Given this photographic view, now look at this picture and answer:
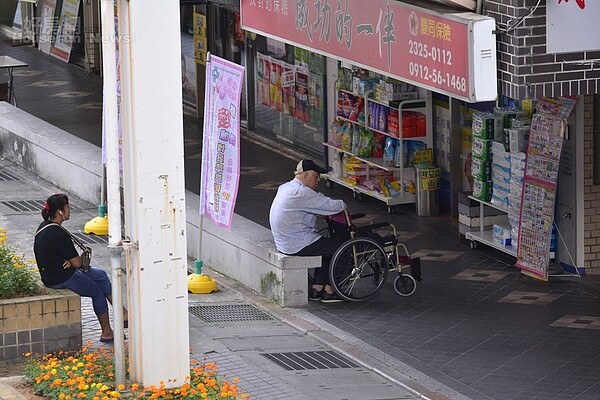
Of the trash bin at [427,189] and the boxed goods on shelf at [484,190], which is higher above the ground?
the boxed goods on shelf at [484,190]

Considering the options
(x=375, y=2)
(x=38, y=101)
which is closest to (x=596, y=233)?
(x=375, y=2)

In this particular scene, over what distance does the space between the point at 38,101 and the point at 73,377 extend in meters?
15.6

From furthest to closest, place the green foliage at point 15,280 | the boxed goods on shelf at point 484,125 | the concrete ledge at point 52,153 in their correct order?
1. the concrete ledge at point 52,153
2. the boxed goods on shelf at point 484,125
3. the green foliage at point 15,280

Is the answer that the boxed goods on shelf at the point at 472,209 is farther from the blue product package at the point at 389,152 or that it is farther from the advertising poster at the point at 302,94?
→ the advertising poster at the point at 302,94

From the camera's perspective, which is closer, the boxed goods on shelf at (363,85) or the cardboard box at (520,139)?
A: the cardboard box at (520,139)

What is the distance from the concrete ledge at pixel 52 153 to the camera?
15.9m

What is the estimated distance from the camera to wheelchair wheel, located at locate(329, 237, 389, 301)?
→ 12344 mm

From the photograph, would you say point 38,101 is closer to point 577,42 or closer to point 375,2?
point 375,2

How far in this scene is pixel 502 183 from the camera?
14.2 meters

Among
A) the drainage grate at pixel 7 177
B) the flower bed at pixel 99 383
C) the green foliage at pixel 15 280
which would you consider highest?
the green foliage at pixel 15 280

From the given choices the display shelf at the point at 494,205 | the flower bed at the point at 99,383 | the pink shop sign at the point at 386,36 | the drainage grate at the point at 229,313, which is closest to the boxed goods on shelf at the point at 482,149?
the display shelf at the point at 494,205

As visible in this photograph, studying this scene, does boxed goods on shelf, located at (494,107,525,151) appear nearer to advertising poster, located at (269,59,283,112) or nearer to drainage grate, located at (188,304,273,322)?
drainage grate, located at (188,304,273,322)

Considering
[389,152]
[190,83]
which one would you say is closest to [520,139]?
[389,152]

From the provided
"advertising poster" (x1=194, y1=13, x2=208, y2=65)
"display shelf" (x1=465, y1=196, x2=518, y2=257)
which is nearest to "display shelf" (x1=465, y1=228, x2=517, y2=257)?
"display shelf" (x1=465, y1=196, x2=518, y2=257)
